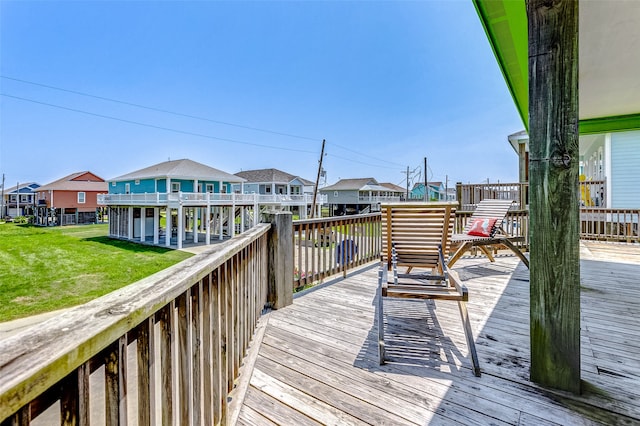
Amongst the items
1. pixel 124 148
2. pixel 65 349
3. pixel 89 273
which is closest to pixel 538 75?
pixel 65 349

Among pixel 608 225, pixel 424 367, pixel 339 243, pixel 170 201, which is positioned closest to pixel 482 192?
pixel 608 225

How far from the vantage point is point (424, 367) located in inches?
83.1

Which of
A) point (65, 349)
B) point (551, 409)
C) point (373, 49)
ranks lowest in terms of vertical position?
point (551, 409)

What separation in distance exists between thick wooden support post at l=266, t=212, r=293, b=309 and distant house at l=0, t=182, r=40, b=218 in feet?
186

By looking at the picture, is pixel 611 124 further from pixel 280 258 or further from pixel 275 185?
pixel 275 185

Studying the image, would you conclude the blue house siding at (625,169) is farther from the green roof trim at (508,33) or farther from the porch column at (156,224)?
the porch column at (156,224)

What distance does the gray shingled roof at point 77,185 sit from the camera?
3419cm

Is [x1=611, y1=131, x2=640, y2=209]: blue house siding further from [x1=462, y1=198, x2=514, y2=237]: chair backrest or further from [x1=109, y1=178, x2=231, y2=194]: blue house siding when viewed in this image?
[x1=109, y1=178, x2=231, y2=194]: blue house siding

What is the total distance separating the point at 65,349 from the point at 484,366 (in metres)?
2.42

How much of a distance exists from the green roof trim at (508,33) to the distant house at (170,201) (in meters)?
17.9

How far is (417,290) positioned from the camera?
2.36m

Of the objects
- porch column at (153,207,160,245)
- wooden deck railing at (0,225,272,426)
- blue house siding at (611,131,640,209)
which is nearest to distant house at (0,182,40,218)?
porch column at (153,207,160,245)

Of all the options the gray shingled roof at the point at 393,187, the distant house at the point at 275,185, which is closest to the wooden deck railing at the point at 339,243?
the distant house at the point at 275,185

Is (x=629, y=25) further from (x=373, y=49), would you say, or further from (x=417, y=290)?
(x=373, y=49)
